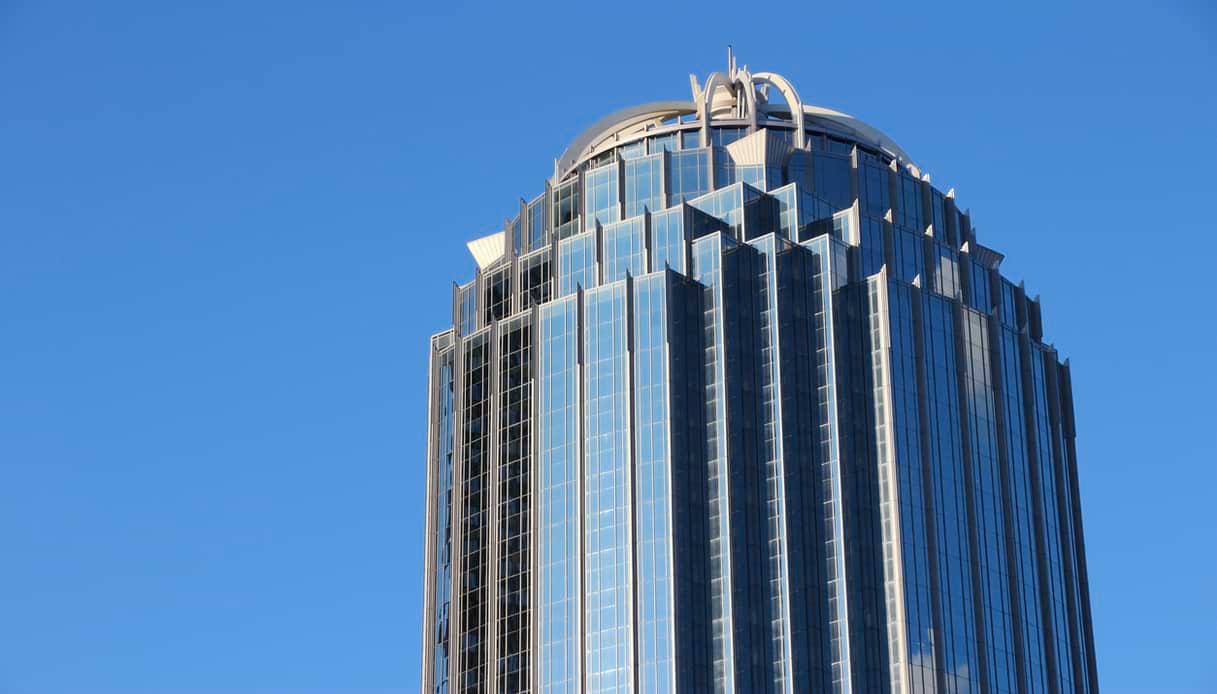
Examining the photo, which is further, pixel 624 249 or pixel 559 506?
pixel 624 249

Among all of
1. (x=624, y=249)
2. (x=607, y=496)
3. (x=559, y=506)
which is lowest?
(x=607, y=496)

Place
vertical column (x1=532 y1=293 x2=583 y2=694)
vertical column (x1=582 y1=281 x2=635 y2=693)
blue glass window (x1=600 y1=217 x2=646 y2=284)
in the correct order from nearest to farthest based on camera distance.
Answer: vertical column (x1=582 y1=281 x2=635 y2=693), vertical column (x1=532 y1=293 x2=583 y2=694), blue glass window (x1=600 y1=217 x2=646 y2=284)

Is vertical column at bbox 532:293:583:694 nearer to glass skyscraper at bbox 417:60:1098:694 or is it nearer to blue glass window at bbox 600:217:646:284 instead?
glass skyscraper at bbox 417:60:1098:694

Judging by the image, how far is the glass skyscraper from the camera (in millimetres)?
179875

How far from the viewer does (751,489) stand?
185500 mm

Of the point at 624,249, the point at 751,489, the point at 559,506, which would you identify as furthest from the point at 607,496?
the point at 624,249

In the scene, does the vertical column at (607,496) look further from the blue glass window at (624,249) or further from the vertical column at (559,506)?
the blue glass window at (624,249)

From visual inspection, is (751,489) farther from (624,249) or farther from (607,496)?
(624,249)

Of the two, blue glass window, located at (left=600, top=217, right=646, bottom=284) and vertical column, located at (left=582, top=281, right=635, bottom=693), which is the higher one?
blue glass window, located at (left=600, top=217, right=646, bottom=284)

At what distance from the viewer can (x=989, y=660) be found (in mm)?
184875

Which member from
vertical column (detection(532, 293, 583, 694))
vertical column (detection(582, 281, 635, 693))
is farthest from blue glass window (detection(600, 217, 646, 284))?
vertical column (detection(532, 293, 583, 694))

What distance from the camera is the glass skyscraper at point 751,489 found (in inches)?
7082

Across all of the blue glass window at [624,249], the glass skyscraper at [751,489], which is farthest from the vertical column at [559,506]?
the blue glass window at [624,249]

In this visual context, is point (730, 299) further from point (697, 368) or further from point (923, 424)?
point (923, 424)
